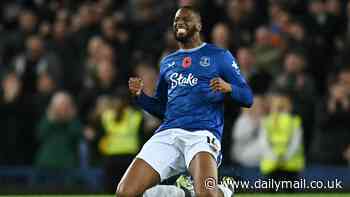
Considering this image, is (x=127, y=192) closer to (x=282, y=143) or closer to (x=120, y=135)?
(x=120, y=135)

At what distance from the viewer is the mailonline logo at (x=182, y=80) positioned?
10.8 meters

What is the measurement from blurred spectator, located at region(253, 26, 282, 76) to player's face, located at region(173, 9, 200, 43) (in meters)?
6.31

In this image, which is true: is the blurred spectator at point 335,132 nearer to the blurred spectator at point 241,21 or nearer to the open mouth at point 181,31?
the blurred spectator at point 241,21

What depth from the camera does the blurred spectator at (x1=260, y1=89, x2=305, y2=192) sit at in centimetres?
1552

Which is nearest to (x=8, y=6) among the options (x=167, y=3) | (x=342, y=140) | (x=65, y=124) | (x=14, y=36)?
(x=14, y=36)

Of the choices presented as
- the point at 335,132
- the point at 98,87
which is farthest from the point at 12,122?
the point at 335,132

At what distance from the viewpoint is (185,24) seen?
10797 mm

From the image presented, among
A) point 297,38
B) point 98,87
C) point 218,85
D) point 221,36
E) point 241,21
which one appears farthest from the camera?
point 241,21

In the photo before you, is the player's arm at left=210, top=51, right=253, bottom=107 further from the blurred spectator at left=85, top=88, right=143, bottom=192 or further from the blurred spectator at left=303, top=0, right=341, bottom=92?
the blurred spectator at left=303, top=0, right=341, bottom=92

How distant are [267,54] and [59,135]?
3.22m

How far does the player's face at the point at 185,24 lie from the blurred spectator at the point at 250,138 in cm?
528

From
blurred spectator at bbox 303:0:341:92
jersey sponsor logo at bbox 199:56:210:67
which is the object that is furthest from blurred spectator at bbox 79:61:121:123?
jersey sponsor logo at bbox 199:56:210:67

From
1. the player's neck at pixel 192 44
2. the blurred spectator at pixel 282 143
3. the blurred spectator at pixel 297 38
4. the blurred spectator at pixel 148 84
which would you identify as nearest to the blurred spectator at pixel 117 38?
the blurred spectator at pixel 148 84

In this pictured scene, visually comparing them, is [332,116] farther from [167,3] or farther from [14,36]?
[14,36]
